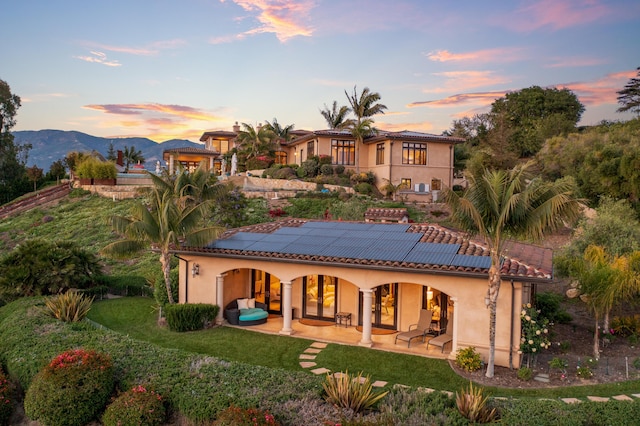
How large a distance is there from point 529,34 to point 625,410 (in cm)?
2818

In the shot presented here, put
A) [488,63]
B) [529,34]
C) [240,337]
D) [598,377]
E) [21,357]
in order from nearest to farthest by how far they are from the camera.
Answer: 1. [21,357]
2. [598,377]
3. [240,337]
4. [529,34]
5. [488,63]

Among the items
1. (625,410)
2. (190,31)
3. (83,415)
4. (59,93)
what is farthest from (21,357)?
(59,93)

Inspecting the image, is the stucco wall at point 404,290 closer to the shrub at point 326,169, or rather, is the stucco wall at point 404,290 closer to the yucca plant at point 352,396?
the yucca plant at point 352,396

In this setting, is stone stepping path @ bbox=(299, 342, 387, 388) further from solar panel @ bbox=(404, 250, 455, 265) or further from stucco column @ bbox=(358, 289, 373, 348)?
solar panel @ bbox=(404, 250, 455, 265)

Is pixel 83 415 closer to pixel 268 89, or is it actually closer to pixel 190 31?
pixel 190 31

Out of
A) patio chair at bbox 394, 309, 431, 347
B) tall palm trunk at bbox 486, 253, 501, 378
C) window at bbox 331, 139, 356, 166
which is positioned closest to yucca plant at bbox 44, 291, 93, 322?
patio chair at bbox 394, 309, 431, 347

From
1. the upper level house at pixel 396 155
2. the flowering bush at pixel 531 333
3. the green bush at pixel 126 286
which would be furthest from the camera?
the upper level house at pixel 396 155

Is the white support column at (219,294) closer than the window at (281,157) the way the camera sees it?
Yes

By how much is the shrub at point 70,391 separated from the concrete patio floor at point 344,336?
282 inches

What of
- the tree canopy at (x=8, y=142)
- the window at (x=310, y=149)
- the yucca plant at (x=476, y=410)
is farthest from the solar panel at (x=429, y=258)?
the tree canopy at (x=8, y=142)

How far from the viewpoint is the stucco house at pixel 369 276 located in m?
12.5

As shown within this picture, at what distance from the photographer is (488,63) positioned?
33.1 meters

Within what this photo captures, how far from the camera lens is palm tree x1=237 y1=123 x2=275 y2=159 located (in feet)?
165

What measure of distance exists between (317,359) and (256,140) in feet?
134
